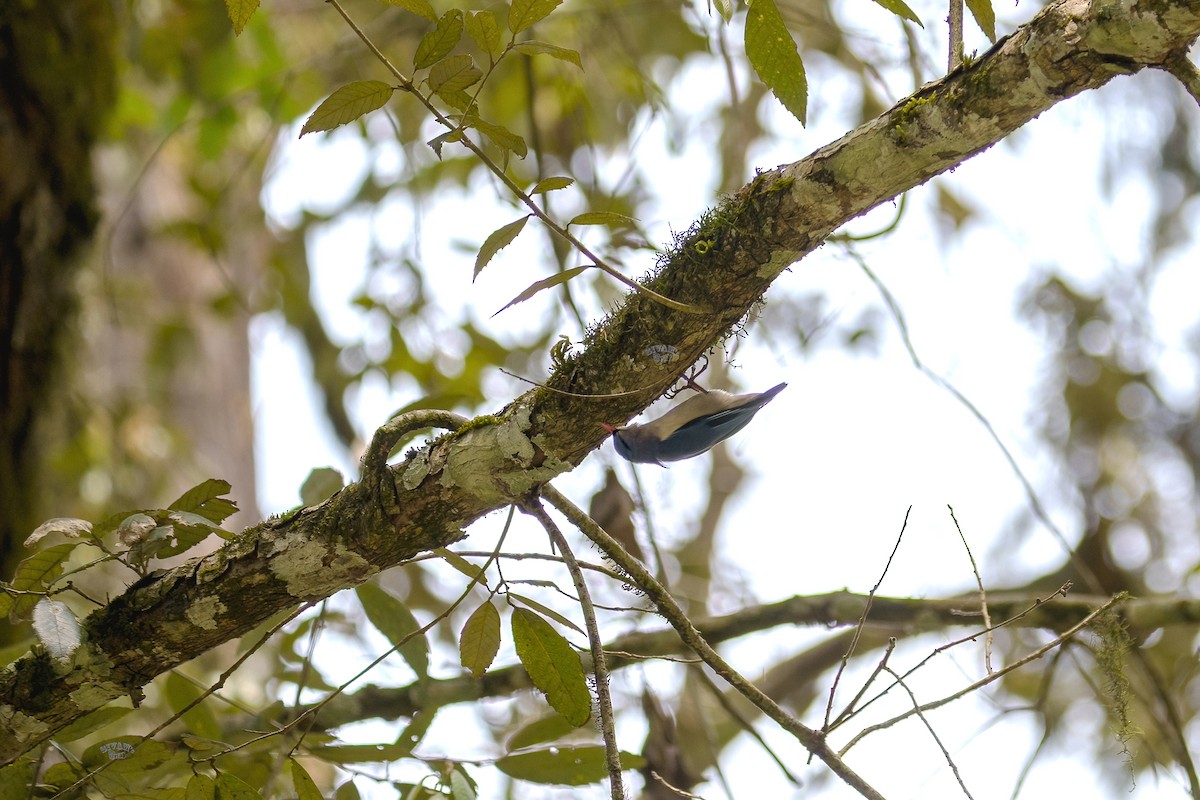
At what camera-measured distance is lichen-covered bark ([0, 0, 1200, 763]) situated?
3.32 feet

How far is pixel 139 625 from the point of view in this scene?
1405 mm

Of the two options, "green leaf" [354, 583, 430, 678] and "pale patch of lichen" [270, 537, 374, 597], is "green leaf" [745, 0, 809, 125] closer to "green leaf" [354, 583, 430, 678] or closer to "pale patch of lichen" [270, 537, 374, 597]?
"pale patch of lichen" [270, 537, 374, 597]

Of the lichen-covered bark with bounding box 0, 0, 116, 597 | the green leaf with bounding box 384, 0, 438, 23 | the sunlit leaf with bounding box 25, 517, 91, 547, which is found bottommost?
the sunlit leaf with bounding box 25, 517, 91, 547

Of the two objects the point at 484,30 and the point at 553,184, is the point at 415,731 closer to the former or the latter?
the point at 553,184

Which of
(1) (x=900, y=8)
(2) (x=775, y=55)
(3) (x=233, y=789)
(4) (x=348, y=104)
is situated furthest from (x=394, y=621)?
(1) (x=900, y=8)

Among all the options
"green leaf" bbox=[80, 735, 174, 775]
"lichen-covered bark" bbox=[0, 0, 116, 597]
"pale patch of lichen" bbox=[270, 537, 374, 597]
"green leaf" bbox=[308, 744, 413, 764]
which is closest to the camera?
"pale patch of lichen" bbox=[270, 537, 374, 597]

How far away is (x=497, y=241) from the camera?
1235mm

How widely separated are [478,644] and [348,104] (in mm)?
792

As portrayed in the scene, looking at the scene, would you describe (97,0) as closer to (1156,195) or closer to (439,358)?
(439,358)

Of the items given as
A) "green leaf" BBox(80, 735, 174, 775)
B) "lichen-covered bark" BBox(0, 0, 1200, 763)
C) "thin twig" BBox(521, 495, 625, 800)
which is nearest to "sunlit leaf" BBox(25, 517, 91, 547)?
"lichen-covered bark" BBox(0, 0, 1200, 763)

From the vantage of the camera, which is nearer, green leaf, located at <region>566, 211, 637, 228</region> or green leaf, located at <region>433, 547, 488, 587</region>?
green leaf, located at <region>566, 211, 637, 228</region>

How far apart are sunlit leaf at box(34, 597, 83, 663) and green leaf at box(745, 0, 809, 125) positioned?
1.14m

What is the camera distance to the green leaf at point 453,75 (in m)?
1.20

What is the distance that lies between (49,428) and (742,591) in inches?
91.4
